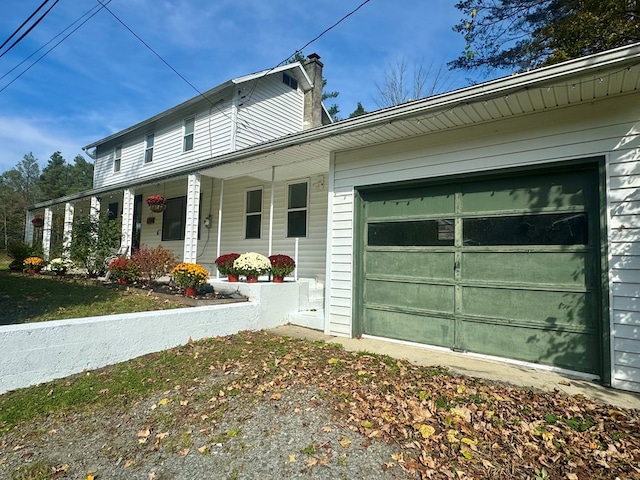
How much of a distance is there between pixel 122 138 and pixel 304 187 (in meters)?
10.8

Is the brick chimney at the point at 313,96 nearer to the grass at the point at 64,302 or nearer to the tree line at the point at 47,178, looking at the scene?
the grass at the point at 64,302

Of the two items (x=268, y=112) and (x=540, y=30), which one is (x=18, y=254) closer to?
(x=268, y=112)

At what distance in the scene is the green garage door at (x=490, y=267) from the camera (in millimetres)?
4281

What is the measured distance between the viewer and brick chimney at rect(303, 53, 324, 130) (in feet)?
47.5

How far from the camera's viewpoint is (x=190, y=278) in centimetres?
680

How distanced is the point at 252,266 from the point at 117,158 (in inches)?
499

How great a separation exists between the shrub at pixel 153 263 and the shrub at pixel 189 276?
5.32ft

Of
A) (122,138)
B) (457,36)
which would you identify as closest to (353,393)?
(457,36)

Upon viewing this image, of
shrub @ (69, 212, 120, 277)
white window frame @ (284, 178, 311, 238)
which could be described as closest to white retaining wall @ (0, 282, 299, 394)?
white window frame @ (284, 178, 311, 238)

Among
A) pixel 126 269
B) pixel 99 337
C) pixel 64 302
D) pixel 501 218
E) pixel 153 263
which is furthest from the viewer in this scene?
pixel 126 269

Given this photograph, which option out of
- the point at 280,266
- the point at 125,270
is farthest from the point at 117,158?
the point at 280,266

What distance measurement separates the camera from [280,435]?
2947mm

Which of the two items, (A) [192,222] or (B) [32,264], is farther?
(B) [32,264]

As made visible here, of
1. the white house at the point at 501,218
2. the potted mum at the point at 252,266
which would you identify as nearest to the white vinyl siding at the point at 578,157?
the white house at the point at 501,218
